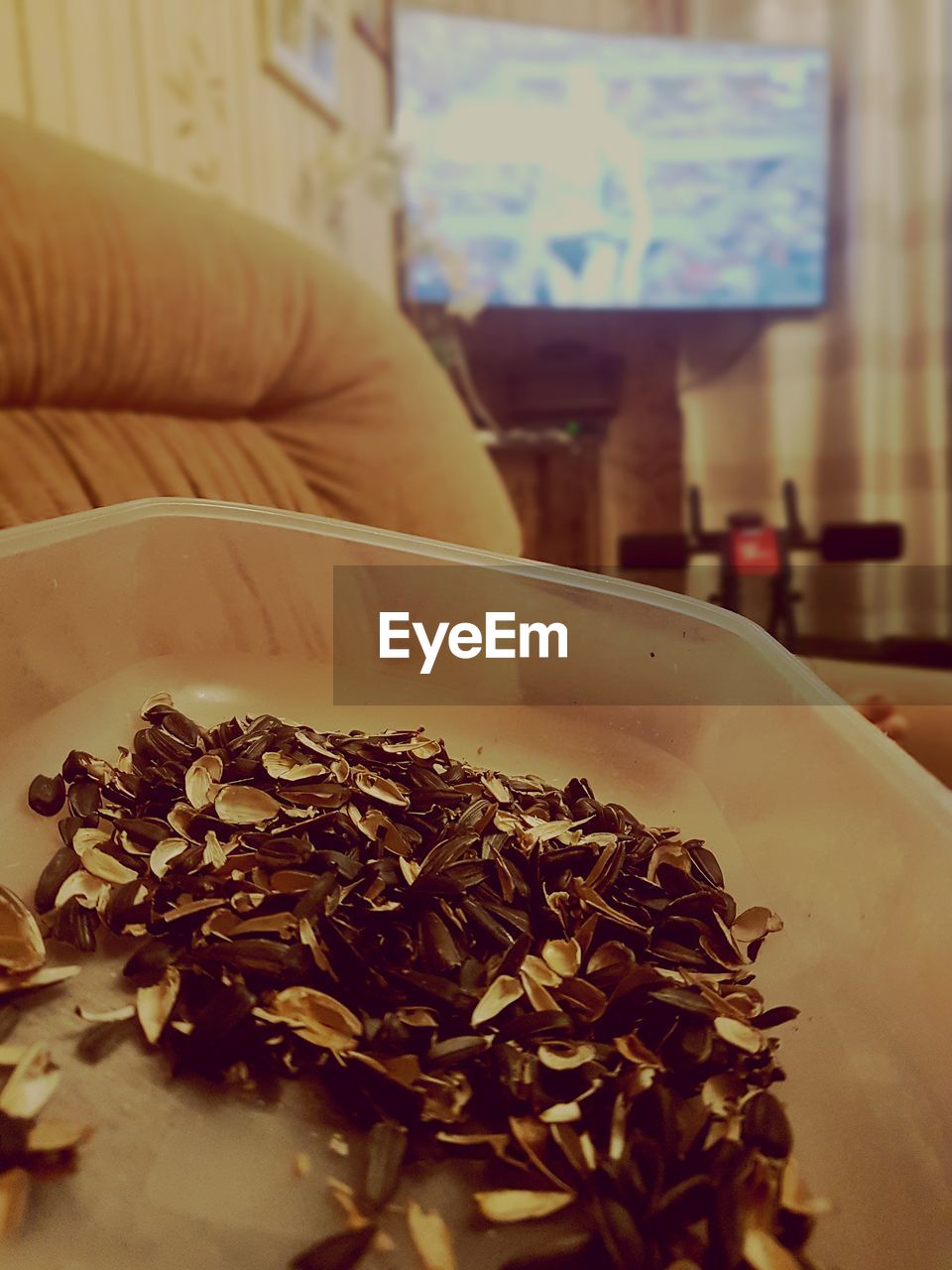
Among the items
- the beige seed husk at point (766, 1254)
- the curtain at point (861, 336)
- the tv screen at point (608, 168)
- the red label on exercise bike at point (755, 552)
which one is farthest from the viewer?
the curtain at point (861, 336)

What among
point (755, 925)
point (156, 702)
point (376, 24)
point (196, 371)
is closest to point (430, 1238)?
point (755, 925)

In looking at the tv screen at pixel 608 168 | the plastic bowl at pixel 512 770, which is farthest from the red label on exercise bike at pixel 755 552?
the plastic bowl at pixel 512 770

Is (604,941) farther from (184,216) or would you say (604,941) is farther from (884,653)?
(184,216)

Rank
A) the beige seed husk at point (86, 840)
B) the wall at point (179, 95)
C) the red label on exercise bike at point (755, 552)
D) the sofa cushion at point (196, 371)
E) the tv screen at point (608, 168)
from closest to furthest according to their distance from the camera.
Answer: the beige seed husk at point (86, 840)
the sofa cushion at point (196, 371)
the wall at point (179, 95)
the red label on exercise bike at point (755, 552)
the tv screen at point (608, 168)

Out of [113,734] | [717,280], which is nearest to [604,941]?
[113,734]

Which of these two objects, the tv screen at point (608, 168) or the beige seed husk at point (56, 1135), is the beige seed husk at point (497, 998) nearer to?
the beige seed husk at point (56, 1135)

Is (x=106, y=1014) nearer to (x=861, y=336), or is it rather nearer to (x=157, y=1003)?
(x=157, y=1003)
